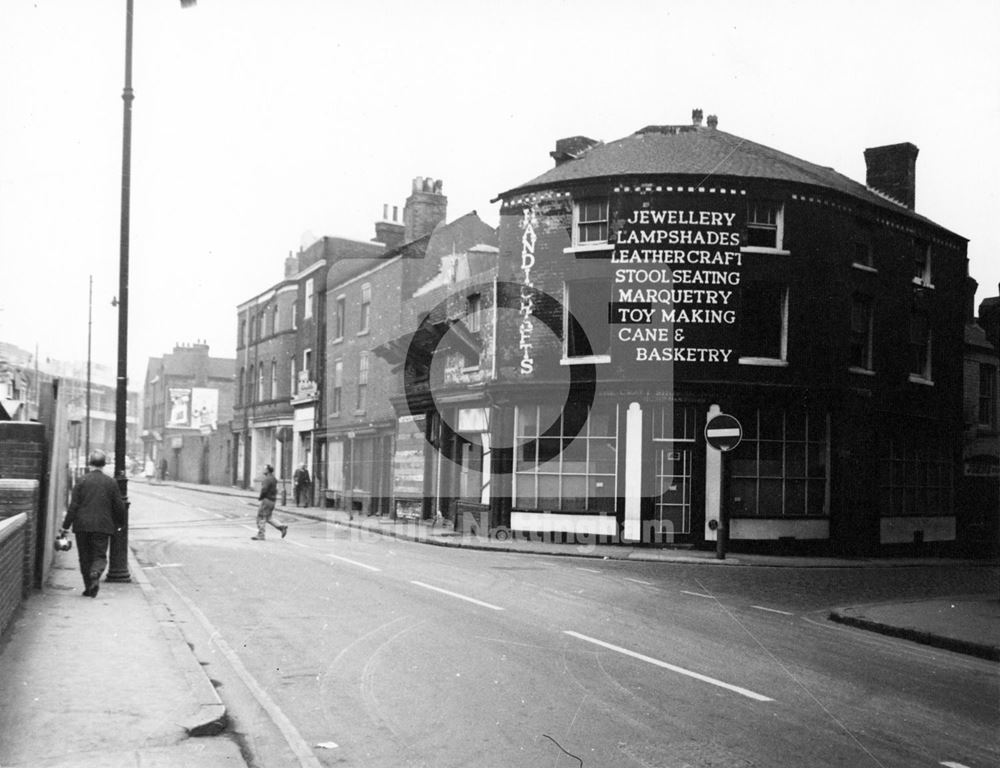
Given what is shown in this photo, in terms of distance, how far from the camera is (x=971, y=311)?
1257 inches

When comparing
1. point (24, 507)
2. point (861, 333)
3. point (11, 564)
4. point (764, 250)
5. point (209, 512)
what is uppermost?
point (764, 250)

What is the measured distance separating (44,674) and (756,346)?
61.8ft

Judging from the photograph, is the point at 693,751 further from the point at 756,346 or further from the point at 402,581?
the point at 756,346

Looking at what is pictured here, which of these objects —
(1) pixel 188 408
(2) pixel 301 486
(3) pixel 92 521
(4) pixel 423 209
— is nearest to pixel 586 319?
(4) pixel 423 209

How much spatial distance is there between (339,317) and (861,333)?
A: 849 inches

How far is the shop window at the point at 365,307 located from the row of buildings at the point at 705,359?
7769 millimetres

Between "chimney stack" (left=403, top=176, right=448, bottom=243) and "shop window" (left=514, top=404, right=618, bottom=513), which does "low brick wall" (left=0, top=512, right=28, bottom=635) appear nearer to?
"shop window" (left=514, top=404, right=618, bottom=513)

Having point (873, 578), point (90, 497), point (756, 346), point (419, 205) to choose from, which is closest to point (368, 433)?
point (419, 205)

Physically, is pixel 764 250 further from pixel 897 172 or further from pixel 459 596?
pixel 459 596

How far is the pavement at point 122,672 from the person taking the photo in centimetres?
553

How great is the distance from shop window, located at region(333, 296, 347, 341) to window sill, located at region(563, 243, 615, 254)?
16.9 m

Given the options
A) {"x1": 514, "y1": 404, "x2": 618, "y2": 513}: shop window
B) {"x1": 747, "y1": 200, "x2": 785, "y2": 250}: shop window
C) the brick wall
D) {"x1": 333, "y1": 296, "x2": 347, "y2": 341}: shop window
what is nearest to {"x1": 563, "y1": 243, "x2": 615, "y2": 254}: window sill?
{"x1": 747, "y1": 200, "x2": 785, "y2": 250}: shop window

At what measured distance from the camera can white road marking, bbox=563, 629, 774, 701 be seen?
7527 millimetres

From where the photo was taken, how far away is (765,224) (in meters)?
23.3
